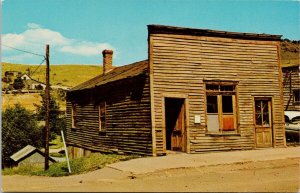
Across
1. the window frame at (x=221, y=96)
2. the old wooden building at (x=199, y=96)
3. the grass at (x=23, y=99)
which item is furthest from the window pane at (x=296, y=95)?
the grass at (x=23, y=99)

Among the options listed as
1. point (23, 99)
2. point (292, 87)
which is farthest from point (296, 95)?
point (23, 99)

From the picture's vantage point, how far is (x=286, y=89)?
29047mm

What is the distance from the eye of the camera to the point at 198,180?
41.5 feet

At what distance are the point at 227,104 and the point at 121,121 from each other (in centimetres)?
524

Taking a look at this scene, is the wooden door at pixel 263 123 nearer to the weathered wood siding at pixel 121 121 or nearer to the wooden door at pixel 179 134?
the wooden door at pixel 179 134

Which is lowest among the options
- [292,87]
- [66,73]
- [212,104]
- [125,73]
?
[212,104]

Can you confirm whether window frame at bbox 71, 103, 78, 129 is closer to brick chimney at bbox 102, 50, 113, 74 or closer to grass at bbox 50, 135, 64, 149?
brick chimney at bbox 102, 50, 113, 74

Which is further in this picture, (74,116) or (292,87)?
(292,87)

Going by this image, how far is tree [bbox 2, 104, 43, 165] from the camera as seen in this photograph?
133 ft

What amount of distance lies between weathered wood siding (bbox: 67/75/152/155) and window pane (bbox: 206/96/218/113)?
2993 mm

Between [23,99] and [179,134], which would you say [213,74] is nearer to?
[179,134]

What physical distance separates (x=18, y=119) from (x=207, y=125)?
3107cm

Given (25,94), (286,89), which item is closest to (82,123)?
(286,89)

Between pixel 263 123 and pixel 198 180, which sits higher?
pixel 263 123
